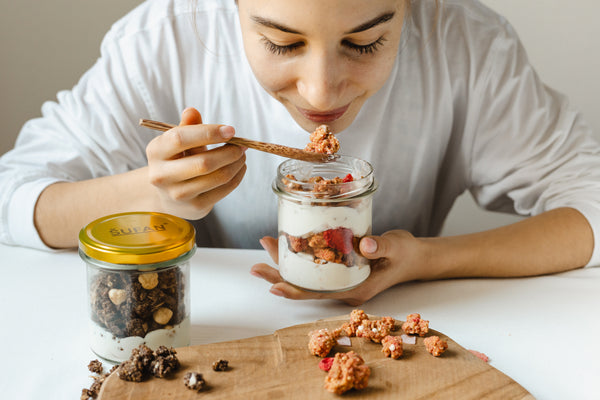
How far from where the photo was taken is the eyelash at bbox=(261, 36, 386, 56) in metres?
0.96

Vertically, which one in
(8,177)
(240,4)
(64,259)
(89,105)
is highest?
(240,4)

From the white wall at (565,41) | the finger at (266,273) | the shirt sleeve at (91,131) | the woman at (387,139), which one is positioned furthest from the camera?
the white wall at (565,41)

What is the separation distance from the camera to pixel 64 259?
116cm

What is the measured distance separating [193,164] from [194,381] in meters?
0.30

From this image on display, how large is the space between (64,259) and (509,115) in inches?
36.9

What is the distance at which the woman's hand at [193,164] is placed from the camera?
90cm

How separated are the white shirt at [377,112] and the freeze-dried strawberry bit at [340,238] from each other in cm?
45

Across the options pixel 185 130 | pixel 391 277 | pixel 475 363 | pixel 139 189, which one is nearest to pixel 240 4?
pixel 185 130

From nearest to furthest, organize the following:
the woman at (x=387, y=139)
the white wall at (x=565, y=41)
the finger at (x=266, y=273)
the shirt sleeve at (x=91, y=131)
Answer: the finger at (x=266, y=273)
the woman at (x=387, y=139)
the shirt sleeve at (x=91, y=131)
the white wall at (x=565, y=41)

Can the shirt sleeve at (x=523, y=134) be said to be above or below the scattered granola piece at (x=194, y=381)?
above

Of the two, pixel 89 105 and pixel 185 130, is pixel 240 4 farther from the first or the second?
pixel 89 105

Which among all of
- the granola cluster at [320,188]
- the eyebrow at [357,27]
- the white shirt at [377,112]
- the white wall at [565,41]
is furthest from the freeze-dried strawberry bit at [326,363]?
the white wall at [565,41]

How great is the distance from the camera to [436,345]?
0.86 meters

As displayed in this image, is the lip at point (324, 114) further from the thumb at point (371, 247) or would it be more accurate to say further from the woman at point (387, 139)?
the thumb at point (371, 247)
